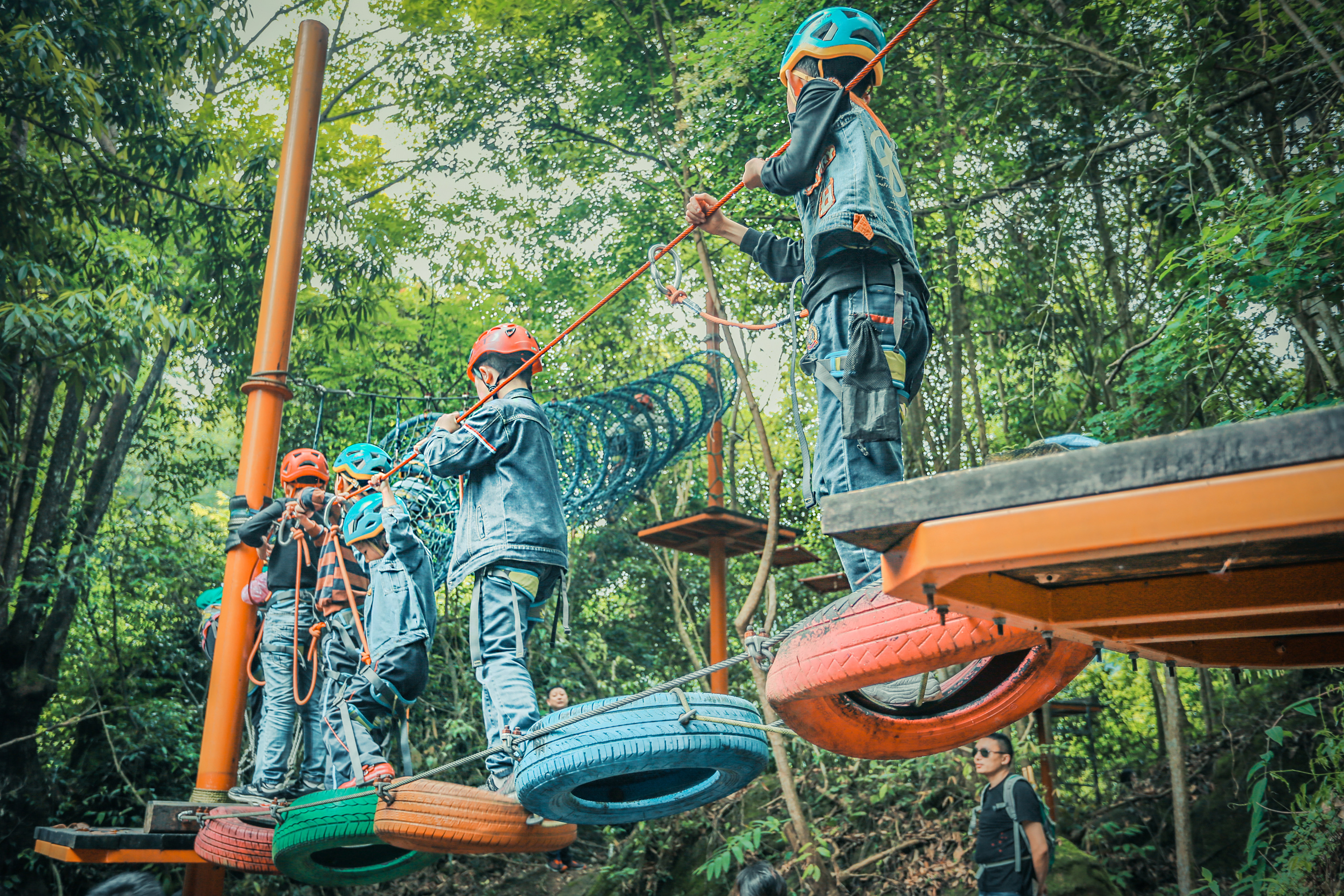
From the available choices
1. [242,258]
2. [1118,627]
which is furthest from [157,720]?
[1118,627]

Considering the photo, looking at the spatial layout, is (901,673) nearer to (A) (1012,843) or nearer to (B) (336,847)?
(A) (1012,843)

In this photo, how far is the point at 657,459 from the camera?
19.4ft

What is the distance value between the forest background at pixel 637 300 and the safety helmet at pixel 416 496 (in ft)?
6.43

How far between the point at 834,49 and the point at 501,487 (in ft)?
6.95

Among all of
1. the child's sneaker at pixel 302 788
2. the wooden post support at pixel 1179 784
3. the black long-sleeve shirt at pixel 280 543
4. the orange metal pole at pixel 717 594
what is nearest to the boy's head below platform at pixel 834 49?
the orange metal pole at pixel 717 594

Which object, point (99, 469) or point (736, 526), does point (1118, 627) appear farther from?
point (99, 469)

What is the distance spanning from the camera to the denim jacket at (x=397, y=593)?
450 centimetres

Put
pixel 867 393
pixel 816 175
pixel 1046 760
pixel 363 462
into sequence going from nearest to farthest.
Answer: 1. pixel 867 393
2. pixel 816 175
3. pixel 363 462
4. pixel 1046 760

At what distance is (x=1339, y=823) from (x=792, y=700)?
4126mm

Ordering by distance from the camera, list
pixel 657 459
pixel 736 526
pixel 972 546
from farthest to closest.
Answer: pixel 736 526 → pixel 657 459 → pixel 972 546

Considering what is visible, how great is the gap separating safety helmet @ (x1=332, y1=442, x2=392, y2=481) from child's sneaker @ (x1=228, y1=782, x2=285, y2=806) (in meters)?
1.71

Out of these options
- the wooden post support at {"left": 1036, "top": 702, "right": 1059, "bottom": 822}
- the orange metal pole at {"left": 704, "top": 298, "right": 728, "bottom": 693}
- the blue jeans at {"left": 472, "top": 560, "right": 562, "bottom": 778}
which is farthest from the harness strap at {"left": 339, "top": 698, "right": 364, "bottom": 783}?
the wooden post support at {"left": 1036, "top": 702, "right": 1059, "bottom": 822}

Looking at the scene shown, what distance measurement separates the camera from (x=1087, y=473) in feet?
4.20

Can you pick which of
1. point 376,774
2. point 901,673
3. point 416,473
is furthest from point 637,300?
point 901,673
